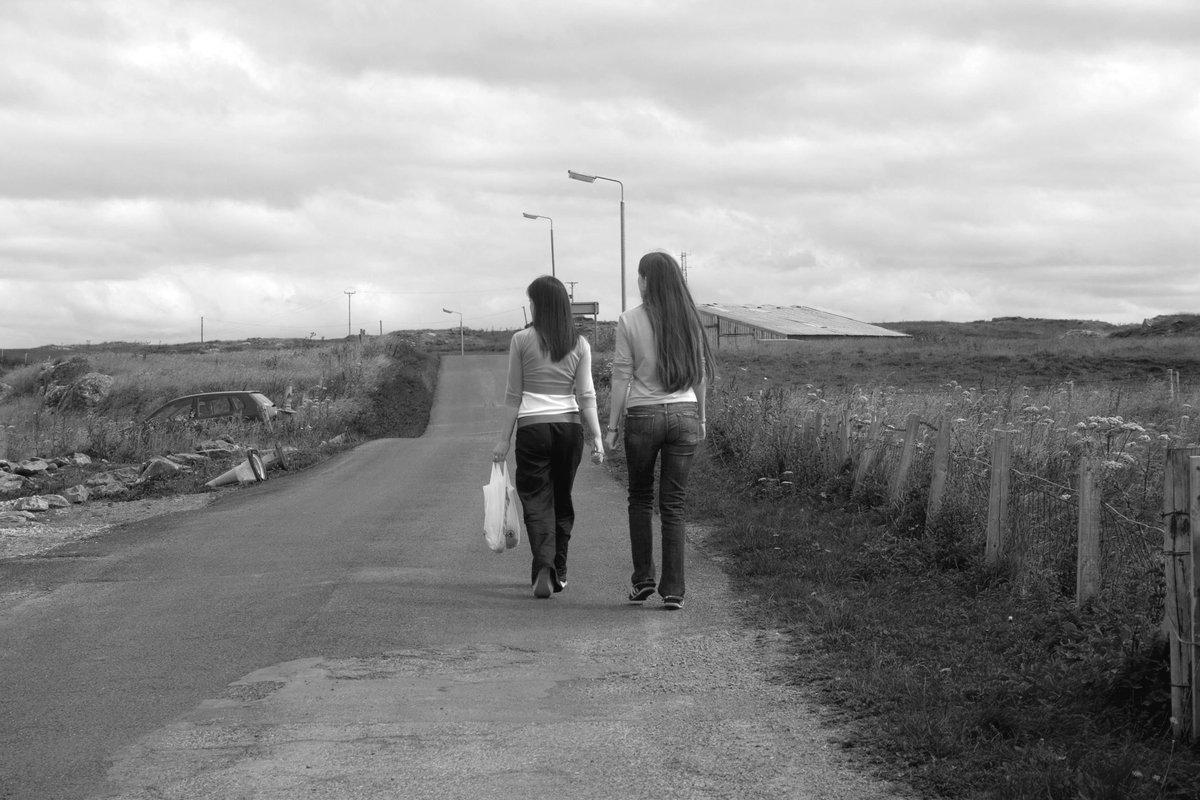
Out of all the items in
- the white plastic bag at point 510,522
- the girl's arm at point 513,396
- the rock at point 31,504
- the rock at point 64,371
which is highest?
the girl's arm at point 513,396

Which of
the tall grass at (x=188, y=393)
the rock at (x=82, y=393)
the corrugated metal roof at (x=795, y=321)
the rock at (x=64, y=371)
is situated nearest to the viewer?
the tall grass at (x=188, y=393)

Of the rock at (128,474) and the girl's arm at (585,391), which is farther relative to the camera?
the rock at (128,474)

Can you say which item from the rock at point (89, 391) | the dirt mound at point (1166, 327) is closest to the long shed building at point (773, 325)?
the dirt mound at point (1166, 327)

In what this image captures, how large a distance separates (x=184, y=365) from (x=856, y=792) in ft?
166

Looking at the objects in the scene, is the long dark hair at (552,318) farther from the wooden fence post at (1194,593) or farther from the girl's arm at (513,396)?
the wooden fence post at (1194,593)

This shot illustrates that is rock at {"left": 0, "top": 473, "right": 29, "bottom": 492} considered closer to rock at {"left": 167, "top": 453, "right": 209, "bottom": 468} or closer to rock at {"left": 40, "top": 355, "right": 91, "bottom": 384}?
rock at {"left": 167, "top": 453, "right": 209, "bottom": 468}

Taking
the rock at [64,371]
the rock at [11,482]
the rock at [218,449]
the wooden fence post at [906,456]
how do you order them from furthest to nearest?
the rock at [64,371], the rock at [218,449], the rock at [11,482], the wooden fence post at [906,456]

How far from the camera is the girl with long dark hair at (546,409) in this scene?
736cm

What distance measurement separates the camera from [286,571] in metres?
8.57

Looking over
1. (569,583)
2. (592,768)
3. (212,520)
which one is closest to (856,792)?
(592,768)

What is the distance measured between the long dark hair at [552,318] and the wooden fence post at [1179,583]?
3.75m

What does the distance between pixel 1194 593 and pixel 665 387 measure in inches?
134

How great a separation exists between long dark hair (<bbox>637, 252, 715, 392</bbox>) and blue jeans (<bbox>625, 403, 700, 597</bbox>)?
0.19 m

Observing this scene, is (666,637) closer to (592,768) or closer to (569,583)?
(569,583)
